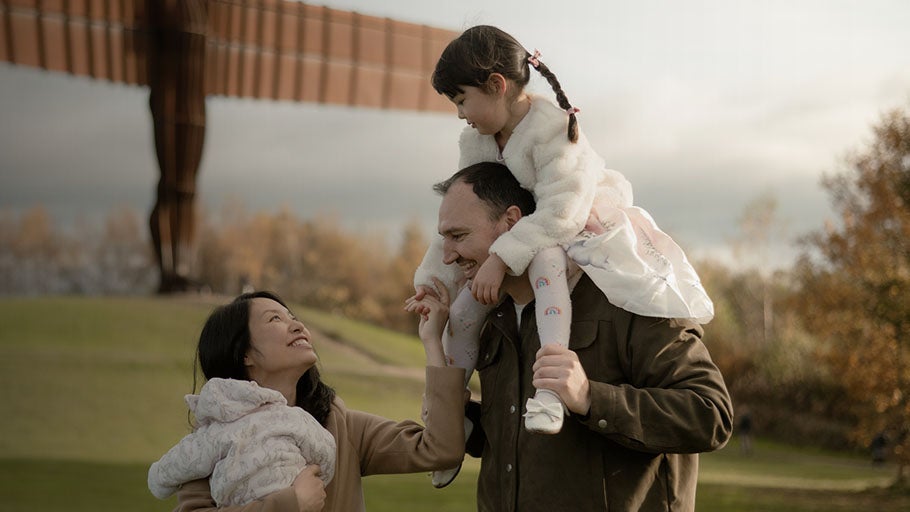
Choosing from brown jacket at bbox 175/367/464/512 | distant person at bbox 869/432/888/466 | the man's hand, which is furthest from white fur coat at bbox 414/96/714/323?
distant person at bbox 869/432/888/466

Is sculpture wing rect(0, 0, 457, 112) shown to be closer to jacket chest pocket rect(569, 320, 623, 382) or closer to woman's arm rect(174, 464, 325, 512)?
woman's arm rect(174, 464, 325, 512)

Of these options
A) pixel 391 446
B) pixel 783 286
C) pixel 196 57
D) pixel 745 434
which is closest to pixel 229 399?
pixel 391 446

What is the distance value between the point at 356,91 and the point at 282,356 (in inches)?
586

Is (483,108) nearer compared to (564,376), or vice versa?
(564,376)

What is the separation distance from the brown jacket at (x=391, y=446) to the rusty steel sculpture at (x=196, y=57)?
12646mm

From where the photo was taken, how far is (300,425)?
2531mm

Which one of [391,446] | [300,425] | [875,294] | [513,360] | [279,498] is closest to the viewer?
[279,498]

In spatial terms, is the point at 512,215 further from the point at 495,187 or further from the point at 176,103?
the point at 176,103

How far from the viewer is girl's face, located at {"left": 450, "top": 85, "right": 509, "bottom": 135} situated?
264cm

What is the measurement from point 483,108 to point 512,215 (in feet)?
0.92

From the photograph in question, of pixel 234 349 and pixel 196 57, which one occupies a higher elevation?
pixel 234 349

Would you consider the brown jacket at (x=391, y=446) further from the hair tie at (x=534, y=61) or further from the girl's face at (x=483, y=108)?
the hair tie at (x=534, y=61)

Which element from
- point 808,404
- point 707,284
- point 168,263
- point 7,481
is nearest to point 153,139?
point 168,263

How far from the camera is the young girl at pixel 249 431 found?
2457 millimetres
